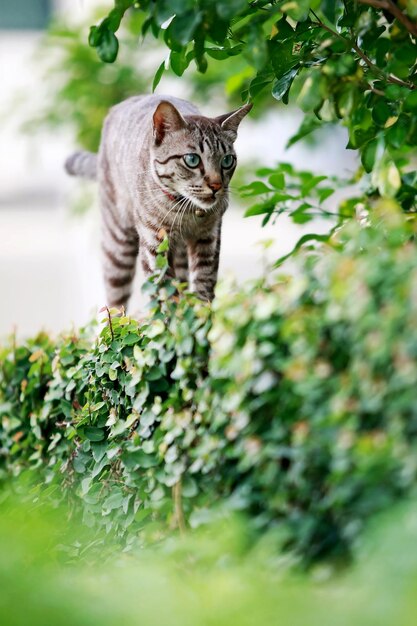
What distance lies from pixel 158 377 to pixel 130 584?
891 mm

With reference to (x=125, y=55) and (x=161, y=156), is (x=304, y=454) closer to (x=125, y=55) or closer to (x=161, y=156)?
(x=161, y=156)

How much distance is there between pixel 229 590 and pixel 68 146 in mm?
7903

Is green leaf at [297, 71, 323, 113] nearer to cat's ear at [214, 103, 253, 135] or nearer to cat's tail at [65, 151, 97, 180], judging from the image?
cat's ear at [214, 103, 253, 135]

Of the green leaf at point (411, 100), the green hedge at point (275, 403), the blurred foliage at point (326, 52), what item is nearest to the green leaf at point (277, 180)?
the blurred foliage at point (326, 52)

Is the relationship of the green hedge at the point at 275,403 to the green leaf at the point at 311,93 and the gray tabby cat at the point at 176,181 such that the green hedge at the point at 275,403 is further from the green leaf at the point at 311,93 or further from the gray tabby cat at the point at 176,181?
the gray tabby cat at the point at 176,181

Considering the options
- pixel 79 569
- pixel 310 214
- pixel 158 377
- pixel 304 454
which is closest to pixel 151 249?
pixel 310 214

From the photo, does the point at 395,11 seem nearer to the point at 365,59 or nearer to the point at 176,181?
the point at 365,59

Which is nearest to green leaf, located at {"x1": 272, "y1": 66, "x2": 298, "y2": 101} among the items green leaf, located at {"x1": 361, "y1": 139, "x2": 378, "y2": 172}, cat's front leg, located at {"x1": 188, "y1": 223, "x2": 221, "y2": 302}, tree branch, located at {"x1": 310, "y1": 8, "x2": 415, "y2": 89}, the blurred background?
tree branch, located at {"x1": 310, "y1": 8, "x2": 415, "y2": 89}

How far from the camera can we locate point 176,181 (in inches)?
141

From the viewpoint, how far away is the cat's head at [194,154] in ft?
11.5

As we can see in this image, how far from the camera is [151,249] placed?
147 inches

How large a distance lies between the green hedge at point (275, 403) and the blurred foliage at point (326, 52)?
29 cm

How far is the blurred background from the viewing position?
332 inches

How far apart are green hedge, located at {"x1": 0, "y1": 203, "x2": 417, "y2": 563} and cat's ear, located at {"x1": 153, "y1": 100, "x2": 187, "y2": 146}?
0.87 meters
